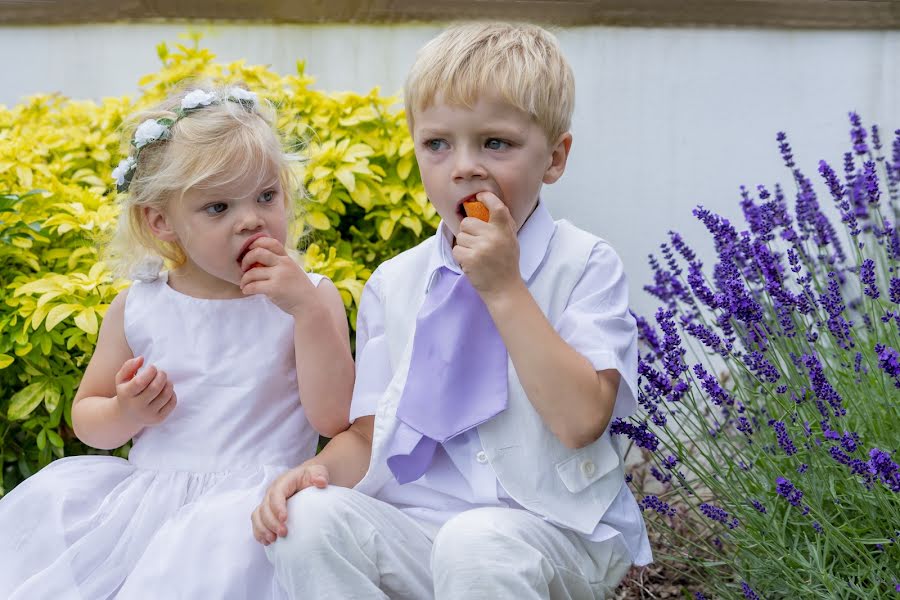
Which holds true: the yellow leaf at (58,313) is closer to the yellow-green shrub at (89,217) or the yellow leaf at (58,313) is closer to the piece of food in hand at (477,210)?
the yellow-green shrub at (89,217)

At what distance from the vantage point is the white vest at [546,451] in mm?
1847

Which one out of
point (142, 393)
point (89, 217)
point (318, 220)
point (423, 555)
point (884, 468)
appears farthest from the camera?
point (318, 220)

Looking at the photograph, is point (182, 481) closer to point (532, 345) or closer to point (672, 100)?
point (532, 345)

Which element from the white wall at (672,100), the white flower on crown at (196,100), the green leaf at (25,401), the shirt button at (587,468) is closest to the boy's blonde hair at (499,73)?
the white flower on crown at (196,100)

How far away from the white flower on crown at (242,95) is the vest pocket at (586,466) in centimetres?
100

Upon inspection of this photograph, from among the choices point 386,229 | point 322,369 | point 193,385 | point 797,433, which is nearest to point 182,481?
point 193,385

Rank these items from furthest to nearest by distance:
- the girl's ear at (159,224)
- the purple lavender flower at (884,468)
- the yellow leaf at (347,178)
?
1. the yellow leaf at (347,178)
2. the girl's ear at (159,224)
3. the purple lavender flower at (884,468)

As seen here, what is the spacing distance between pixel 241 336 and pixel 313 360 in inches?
7.9

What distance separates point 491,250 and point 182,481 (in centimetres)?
79

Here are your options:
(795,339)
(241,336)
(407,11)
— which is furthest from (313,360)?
(407,11)

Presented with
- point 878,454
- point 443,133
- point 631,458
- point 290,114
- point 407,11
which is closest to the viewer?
point 878,454

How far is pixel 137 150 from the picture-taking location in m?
2.18

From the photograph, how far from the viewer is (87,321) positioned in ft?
8.20

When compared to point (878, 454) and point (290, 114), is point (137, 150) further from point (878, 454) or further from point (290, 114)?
point (878, 454)
